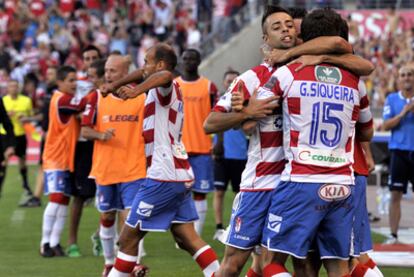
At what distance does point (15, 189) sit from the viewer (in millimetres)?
22766

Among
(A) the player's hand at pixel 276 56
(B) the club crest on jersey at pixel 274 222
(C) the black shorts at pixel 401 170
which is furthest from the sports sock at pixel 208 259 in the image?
(C) the black shorts at pixel 401 170

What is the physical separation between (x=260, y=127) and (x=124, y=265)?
2327 millimetres

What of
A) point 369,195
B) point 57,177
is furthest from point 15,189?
point 57,177

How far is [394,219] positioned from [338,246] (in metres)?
6.63

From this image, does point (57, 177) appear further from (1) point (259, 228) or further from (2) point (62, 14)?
(2) point (62, 14)

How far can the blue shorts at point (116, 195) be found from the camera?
440 inches

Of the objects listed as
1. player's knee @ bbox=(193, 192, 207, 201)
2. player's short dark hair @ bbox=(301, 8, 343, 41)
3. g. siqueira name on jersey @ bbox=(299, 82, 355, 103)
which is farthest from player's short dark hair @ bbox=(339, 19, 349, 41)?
Result: player's knee @ bbox=(193, 192, 207, 201)

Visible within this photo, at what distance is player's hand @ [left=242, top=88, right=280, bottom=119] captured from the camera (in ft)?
24.7

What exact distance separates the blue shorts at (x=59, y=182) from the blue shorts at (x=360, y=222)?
5202mm

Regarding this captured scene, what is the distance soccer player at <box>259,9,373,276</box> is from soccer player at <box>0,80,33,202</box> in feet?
41.7

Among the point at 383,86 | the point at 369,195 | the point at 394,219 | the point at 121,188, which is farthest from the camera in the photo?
the point at 383,86

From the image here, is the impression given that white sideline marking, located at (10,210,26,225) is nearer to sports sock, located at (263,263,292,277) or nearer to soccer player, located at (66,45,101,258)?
soccer player, located at (66,45,101,258)

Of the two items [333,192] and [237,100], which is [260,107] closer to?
[237,100]

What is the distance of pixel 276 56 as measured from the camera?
7848 mm
